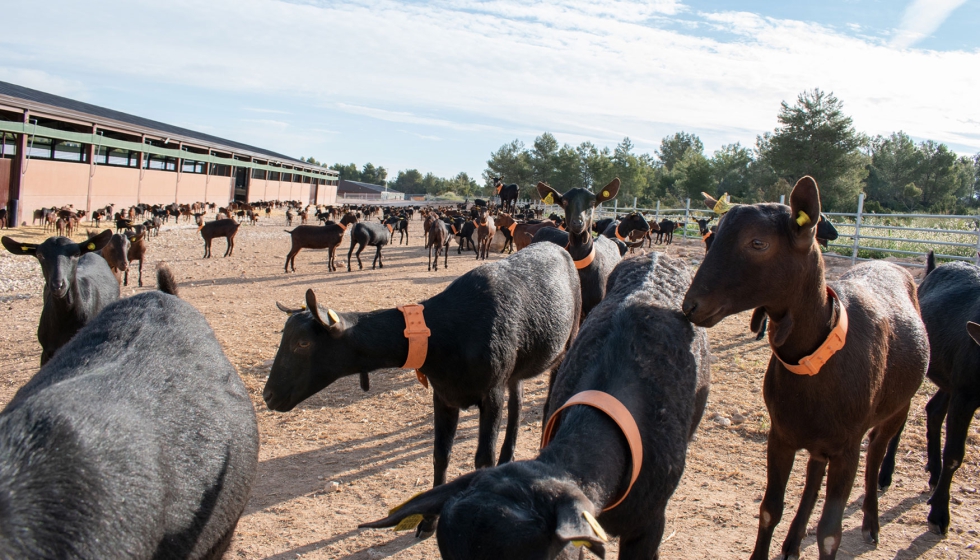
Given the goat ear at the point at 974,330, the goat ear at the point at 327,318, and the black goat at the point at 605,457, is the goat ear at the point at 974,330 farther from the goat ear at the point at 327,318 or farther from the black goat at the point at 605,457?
the goat ear at the point at 327,318

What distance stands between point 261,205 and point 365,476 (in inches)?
2164

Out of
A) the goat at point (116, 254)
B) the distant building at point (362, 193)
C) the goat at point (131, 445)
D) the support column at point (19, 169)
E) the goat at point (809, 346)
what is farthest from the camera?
the distant building at point (362, 193)

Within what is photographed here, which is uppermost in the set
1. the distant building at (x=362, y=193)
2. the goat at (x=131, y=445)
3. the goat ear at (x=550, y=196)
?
the distant building at (x=362, y=193)

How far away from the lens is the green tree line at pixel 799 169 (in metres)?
49.9

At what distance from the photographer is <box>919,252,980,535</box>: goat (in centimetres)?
457

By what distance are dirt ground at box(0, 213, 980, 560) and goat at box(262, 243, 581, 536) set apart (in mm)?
685

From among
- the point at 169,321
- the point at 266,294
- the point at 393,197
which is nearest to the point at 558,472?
the point at 169,321

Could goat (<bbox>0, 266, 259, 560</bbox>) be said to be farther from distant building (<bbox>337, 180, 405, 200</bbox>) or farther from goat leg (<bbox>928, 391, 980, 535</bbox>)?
distant building (<bbox>337, 180, 405, 200</bbox>)

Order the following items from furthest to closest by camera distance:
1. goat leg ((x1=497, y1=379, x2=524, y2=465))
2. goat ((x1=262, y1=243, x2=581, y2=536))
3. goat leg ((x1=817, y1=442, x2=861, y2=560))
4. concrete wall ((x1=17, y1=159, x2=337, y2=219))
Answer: concrete wall ((x1=17, y1=159, x2=337, y2=219)) → goat leg ((x1=497, y1=379, x2=524, y2=465)) → goat ((x1=262, y1=243, x2=581, y2=536)) → goat leg ((x1=817, y1=442, x2=861, y2=560))

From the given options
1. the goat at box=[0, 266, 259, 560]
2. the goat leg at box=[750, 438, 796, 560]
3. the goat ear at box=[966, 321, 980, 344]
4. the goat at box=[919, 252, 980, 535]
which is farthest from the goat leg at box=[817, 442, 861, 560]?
the goat at box=[0, 266, 259, 560]

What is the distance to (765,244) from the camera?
328 centimetres

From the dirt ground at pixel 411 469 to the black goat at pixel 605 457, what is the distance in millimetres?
1478

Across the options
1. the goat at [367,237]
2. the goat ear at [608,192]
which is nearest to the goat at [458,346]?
the goat ear at [608,192]

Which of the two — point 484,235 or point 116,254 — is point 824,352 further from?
point 484,235
